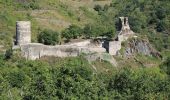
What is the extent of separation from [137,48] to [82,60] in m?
6.02

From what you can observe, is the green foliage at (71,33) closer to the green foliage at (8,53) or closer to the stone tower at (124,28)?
the stone tower at (124,28)

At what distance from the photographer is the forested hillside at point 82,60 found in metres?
36.6

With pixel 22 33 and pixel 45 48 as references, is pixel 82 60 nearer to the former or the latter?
pixel 45 48

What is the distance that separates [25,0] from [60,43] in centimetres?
1715

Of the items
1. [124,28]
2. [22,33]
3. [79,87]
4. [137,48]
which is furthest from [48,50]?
[79,87]

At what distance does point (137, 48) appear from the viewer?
54062 millimetres

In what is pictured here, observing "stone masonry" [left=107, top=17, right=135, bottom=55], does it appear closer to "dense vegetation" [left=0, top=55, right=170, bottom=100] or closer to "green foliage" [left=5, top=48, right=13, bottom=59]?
"green foliage" [left=5, top=48, right=13, bottom=59]

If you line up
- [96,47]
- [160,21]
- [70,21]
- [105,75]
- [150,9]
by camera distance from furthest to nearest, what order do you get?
[150,9] < [160,21] < [70,21] < [96,47] < [105,75]

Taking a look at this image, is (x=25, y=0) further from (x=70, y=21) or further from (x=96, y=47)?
(x=96, y=47)

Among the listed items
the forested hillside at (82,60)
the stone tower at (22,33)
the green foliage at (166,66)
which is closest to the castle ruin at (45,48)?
the stone tower at (22,33)

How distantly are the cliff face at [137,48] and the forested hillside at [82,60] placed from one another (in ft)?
1.45

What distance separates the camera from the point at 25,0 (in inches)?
2731

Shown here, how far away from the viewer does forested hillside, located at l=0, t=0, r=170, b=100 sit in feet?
120

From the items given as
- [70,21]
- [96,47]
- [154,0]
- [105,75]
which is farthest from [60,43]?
[154,0]
